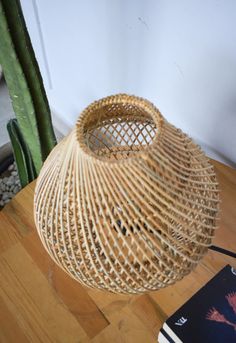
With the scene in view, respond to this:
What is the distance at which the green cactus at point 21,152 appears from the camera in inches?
30.7

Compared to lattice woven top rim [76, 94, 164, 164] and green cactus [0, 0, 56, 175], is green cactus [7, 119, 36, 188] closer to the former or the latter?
green cactus [0, 0, 56, 175]

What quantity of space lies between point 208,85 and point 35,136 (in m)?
0.32

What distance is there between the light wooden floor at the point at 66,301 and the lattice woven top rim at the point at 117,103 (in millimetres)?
269

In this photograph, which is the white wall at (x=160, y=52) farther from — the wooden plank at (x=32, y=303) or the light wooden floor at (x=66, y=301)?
the wooden plank at (x=32, y=303)

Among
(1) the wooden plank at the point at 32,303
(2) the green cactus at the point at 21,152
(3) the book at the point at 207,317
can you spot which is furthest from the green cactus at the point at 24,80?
(3) the book at the point at 207,317

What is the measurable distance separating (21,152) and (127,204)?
19.5 inches

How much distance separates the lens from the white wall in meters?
0.57

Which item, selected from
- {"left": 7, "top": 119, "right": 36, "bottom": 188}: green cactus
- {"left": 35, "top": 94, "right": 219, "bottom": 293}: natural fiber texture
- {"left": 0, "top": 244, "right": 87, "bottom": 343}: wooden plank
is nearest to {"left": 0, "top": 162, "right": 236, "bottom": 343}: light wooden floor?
{"left": 0, "top": 244, "right": 87, "bottom": 343}: wooden plank

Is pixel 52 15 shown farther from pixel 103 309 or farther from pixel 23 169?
pixel 103 309

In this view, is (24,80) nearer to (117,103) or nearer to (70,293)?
(117,103)

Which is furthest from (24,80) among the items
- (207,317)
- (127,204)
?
(207,317)

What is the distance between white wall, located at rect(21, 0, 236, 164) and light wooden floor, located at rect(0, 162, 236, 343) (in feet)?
0.65

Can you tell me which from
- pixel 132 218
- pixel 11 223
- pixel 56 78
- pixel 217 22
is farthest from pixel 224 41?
pixel 56 78

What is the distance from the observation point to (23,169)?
2.66 ft
